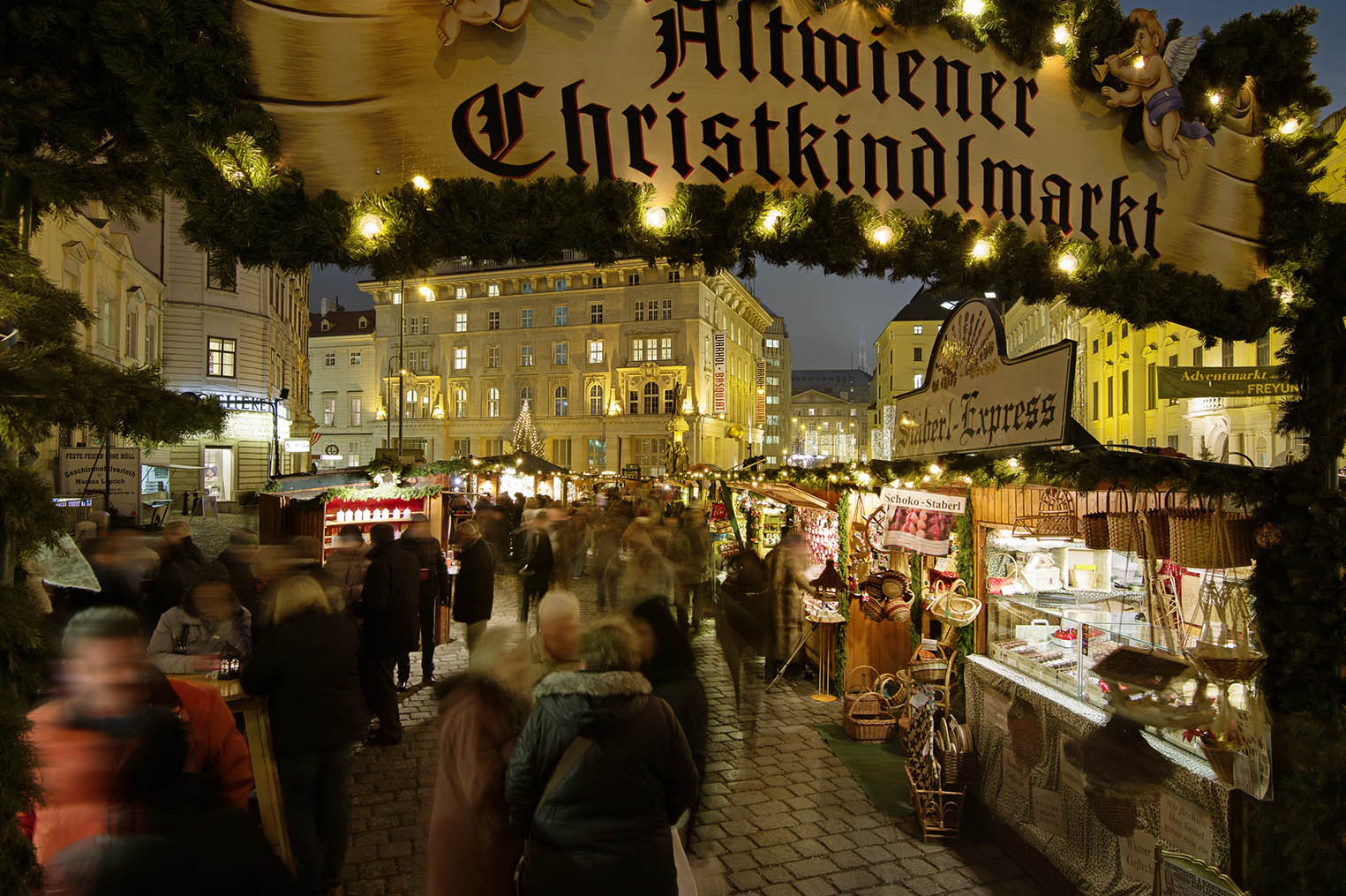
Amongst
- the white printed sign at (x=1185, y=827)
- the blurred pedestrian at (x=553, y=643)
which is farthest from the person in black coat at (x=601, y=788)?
the white printed sign at (x=1185, y=827)

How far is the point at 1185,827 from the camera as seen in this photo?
12.4 feet

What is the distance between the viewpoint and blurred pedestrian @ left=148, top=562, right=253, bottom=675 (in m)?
4.84

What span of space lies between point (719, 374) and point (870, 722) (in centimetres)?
4873

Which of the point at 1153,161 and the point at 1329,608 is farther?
the point at 1153,161

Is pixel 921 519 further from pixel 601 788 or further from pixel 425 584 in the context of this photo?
pixel 425 584

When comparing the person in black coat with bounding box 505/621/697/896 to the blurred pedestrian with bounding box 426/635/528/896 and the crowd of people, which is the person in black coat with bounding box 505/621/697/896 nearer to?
the crowd of people

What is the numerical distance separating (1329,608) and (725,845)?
3788 millimetres

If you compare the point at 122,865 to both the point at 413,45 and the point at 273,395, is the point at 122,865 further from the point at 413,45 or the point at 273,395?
the point at 273,395

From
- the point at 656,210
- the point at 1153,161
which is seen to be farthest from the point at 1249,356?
the point at 656,210

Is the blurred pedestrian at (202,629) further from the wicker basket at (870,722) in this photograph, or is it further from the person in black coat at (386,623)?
the wicker basket at (870,722)

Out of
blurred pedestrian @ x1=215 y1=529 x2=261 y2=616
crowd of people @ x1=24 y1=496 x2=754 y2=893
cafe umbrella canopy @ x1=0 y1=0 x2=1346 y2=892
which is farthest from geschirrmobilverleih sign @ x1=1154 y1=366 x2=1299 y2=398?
blurred pedestrian @ x1=215 y1=529 x2=261 y2=616

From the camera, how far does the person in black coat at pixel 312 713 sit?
403cm

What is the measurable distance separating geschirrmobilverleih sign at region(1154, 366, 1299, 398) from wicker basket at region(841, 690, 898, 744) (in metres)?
3.82

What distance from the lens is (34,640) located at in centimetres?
170
